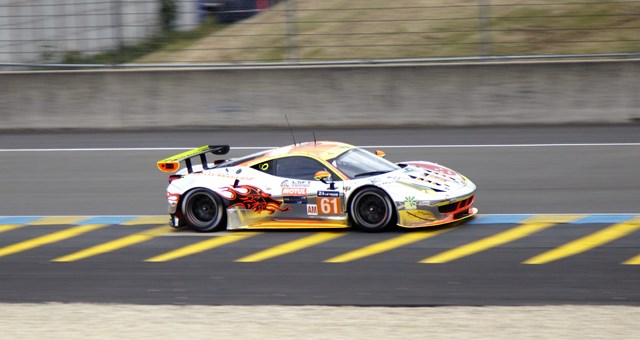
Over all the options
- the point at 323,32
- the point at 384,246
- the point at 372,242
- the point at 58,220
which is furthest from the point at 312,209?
the point at 323,32

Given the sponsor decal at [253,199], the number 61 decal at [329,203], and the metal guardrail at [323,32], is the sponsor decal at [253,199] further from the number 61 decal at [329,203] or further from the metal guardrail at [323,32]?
the metal guardrail at [323,32]

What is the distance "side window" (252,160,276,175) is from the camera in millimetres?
11547

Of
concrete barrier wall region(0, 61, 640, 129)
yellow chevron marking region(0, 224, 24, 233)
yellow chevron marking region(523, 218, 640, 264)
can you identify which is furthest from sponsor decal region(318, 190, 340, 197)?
concrete barrier wall region(0, 61, 640, 129)

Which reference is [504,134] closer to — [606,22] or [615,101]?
[615,101]

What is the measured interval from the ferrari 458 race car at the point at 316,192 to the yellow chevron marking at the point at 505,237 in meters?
0.59

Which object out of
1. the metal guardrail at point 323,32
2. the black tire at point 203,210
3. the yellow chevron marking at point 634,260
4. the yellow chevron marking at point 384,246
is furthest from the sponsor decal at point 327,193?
the metal guardrail at point 323,32

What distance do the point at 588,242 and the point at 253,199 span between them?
356cm

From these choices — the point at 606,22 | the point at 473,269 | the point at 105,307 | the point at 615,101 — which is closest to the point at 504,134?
the point at 615,101

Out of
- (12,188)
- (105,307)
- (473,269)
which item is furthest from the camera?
(12,188)

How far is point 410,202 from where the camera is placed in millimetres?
10859

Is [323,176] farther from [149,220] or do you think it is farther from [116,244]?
[149,220]

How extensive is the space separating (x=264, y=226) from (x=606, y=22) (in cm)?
981

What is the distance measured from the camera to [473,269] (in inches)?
377

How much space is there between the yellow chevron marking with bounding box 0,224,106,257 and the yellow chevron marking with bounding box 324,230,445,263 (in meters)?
3.37
